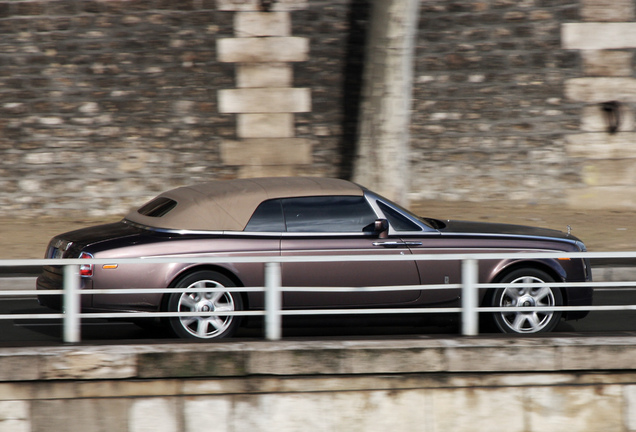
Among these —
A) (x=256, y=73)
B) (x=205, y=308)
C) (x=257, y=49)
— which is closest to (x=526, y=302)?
(x=205, y=308)

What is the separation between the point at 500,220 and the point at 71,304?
923cm

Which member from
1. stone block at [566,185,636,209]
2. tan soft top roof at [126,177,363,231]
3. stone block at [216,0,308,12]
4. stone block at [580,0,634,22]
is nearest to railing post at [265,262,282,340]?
tan soft top roof at [126,177,363,231]

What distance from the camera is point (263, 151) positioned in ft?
47.2

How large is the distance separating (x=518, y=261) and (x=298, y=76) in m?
8.35

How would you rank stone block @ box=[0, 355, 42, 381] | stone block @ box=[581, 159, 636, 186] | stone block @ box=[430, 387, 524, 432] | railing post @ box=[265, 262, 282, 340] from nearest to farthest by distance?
stone block @ box=[0, 355, 42, 381] < stone block @ box=[430, 387, 524, 432] < railing post @ box=[265, 262, 282, 340] < stone block @ box=[581, 159, 636, 186]

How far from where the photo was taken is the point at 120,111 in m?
14.2

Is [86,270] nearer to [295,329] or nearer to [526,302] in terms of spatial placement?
[295,329]

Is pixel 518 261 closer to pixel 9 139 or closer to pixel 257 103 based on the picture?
pixel 257 103

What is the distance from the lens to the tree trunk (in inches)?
497

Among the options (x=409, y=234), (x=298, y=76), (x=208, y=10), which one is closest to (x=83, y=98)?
(x=208, y=10)

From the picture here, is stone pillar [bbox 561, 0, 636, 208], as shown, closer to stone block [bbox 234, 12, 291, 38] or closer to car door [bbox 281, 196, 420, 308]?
stone block [bbox 234, 12, 291, 38]

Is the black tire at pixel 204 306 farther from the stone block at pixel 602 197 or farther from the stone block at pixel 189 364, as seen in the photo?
the stone block at pixel 602 197

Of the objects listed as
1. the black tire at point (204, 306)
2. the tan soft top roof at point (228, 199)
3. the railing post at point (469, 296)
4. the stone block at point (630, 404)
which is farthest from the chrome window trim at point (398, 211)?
the stone block at point (630, 404)

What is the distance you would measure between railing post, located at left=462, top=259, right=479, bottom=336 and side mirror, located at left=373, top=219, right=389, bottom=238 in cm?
121
